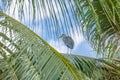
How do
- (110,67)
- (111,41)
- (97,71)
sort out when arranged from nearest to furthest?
(97,71)
(110,67)
(111,41)

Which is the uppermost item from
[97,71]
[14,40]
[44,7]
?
[44,7]

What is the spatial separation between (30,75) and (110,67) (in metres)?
2.77

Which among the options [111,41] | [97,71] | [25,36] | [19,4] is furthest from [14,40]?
[111,41]

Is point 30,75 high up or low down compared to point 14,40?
down

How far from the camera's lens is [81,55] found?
14.2ft

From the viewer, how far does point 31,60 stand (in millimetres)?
1952

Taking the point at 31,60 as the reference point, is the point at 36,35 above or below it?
above

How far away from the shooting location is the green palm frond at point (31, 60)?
1.89 meters

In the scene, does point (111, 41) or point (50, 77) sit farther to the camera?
point (111, 41)

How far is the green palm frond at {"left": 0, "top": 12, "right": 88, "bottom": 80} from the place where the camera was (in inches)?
74.4

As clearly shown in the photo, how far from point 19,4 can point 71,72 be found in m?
0.49

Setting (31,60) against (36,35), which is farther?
(36,35)

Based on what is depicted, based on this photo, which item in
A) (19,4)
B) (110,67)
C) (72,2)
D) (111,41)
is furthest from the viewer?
(111,41)

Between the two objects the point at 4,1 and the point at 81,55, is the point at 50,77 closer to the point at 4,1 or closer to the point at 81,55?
the point at 4,1
